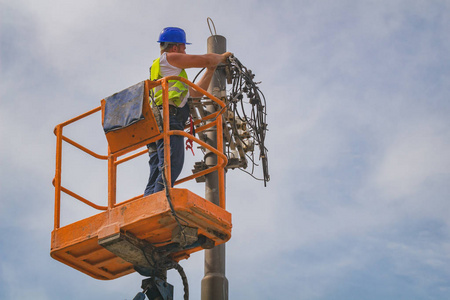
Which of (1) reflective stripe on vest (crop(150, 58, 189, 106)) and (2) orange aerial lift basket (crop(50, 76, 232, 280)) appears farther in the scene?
(1) reflective stripe on vest (crop(150, 58, 189, 106))

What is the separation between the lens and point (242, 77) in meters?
11.8

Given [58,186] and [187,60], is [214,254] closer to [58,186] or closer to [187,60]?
[58,186]

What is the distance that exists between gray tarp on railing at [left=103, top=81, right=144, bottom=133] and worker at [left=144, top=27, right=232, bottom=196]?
1.17ft

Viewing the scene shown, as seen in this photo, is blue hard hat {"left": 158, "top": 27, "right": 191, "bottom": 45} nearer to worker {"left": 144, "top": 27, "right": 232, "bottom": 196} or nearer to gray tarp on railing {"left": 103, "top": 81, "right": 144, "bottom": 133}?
worker {"left": 144, "top": 27, "right": 232, "bottom": 196}

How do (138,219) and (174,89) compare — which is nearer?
(138,219)

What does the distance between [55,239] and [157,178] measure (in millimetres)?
1336

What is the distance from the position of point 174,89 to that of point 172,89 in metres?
0.02

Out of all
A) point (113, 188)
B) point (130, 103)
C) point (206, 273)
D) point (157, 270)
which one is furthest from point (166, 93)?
point (206, 273)

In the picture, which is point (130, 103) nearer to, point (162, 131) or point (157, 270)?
point (162, 131)

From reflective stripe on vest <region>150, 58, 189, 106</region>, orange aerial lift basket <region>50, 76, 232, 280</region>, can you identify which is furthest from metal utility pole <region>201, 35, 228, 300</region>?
reflective stripe on vest <region>150, 58, 189, 106</region>

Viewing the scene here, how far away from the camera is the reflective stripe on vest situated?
32.0 ft

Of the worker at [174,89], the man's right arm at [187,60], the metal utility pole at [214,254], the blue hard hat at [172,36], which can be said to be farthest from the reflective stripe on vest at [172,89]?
the metal utility pole at [214,254]

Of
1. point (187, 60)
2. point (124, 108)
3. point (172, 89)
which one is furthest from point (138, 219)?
point (187, 60)

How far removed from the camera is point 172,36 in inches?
402
